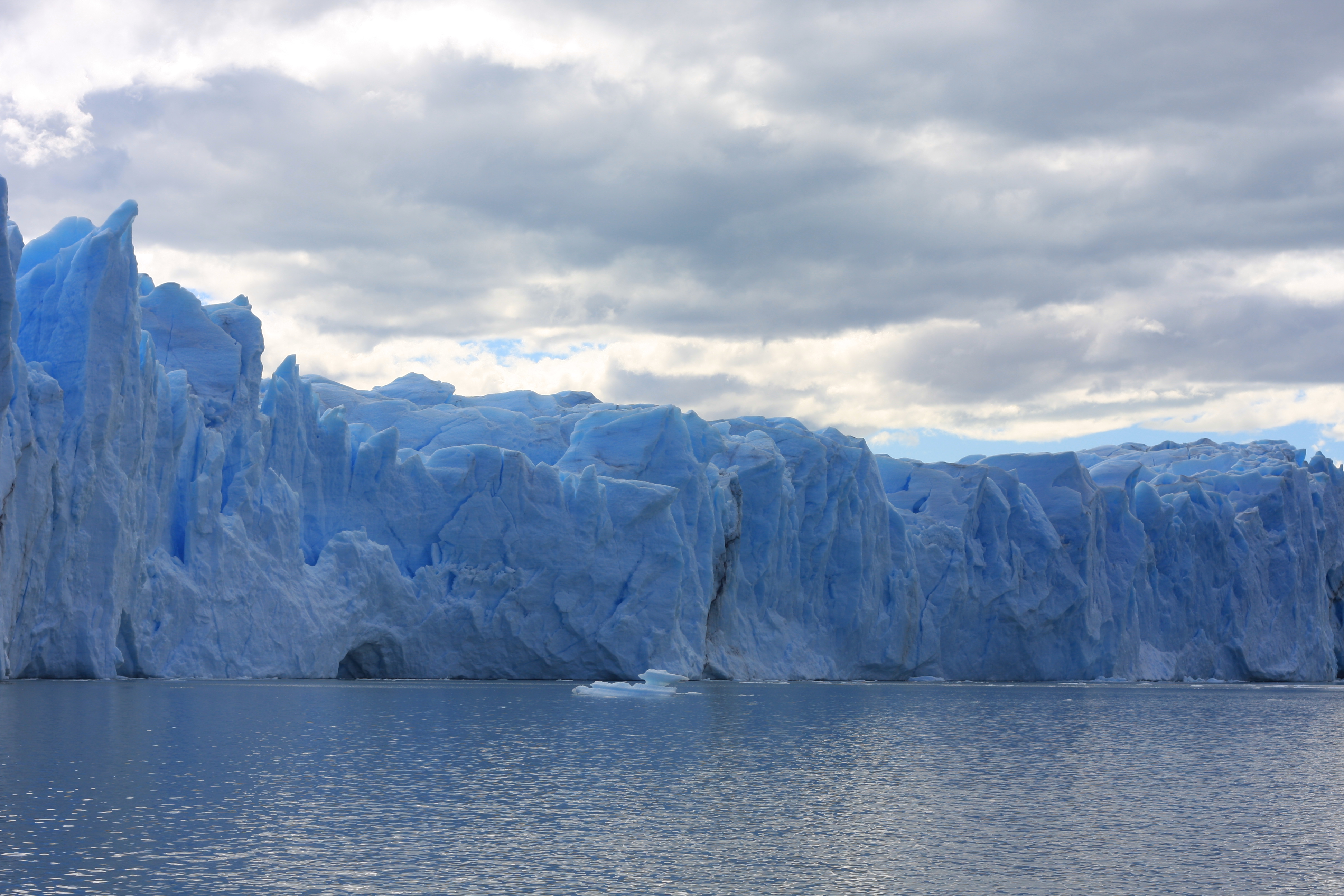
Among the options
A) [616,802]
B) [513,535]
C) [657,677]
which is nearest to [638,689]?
[657,677]

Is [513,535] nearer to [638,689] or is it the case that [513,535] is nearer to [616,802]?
[638,689]

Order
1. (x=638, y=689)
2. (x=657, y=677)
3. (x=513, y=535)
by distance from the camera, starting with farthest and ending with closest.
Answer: (x=513, y=535) → (x=657, y=677) → (x=638, y=689)

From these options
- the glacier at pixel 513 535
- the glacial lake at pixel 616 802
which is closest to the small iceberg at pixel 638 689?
the glacier at pixel 513 535

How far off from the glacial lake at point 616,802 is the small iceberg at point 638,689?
516 centimetres

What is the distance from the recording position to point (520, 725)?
23.8m

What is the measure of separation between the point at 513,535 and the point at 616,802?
22659 millimetres

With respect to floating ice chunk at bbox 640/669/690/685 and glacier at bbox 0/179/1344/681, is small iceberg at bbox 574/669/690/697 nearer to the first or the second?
floating ice chunk at bbox 640/669/690/685

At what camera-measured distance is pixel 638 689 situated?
34.2 meters

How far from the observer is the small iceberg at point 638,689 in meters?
33.5

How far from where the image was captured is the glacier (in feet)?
89.3

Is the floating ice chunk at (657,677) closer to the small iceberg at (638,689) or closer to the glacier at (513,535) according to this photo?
the small iceberg at (638,689)

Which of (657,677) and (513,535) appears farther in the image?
(513,535)

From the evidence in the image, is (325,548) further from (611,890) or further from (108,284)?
(611,890)

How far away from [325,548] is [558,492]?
23.6 feet
